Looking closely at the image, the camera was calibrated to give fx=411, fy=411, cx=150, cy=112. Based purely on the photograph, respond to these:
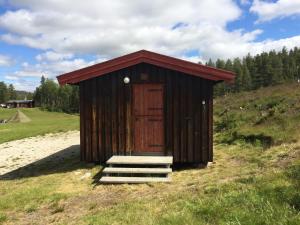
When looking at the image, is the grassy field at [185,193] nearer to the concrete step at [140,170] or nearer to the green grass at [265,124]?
the green grass at [265,124]

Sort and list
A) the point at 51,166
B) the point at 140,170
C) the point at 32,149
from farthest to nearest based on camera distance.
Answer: the point at 32,149, the point at 51,166, the point at 140,170

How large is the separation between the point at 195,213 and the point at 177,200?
3.39 feet

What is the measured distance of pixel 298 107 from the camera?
1708cm

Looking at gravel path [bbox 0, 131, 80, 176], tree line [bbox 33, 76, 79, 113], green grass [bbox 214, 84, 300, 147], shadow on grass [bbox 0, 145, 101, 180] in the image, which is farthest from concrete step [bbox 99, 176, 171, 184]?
tree line [bbox 33, 76, 79, 113]

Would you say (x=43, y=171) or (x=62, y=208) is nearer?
(x=62, y=208)

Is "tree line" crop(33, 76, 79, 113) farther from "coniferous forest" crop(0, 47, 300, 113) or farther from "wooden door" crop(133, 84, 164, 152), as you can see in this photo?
"wooden door" crop(133, 84, 164, 152)

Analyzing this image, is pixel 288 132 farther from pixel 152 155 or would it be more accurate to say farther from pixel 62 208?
pixel 62 208

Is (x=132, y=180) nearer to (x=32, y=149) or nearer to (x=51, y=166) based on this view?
(x=51, y=166)

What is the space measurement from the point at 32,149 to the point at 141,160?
912 centimetres

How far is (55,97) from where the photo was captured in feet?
448

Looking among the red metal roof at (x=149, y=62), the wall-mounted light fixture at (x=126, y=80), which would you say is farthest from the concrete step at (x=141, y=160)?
the red metal roof at (x=149, y=62)

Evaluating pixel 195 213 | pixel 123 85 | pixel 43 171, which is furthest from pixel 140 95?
pixel 195 213

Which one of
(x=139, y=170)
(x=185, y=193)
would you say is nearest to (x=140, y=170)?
(x=139, y=170)

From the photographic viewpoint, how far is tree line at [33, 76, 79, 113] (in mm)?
112613
